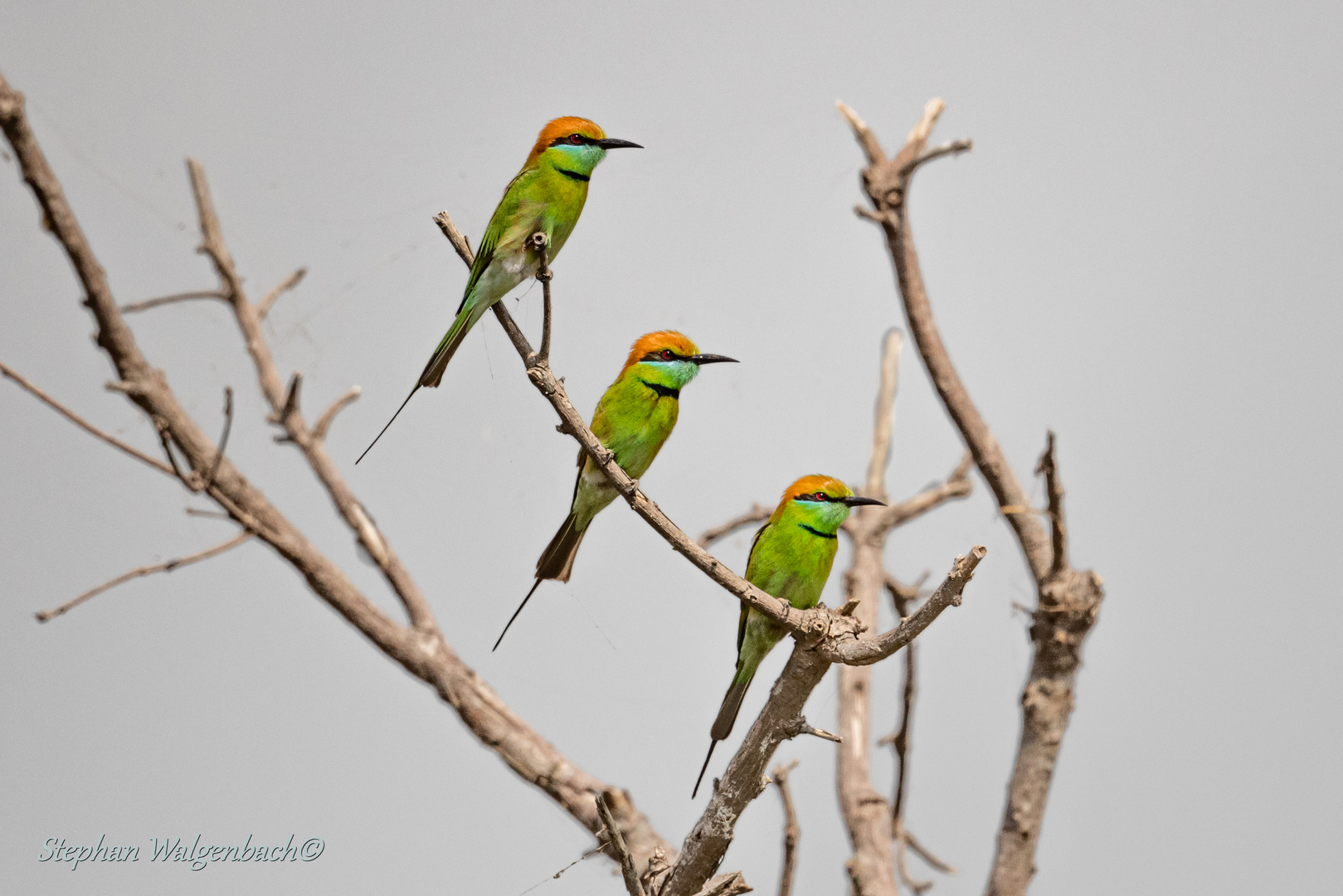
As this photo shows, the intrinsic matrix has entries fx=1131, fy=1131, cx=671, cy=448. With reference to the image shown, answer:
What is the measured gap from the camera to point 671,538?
8.48ft

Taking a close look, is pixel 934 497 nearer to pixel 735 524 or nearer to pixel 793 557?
pixel 735 524

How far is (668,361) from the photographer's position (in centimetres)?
302

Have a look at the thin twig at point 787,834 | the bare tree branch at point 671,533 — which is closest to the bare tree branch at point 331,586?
the thin twig at point 787,834

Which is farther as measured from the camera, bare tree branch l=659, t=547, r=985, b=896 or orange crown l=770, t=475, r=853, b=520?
orange crown l=770, t=475, r=853, b=520

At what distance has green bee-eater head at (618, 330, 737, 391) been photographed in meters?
3.02

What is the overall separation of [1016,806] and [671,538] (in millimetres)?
2524

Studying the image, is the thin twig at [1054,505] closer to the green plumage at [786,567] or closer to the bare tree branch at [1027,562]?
the bare tree branch at [1027,562]

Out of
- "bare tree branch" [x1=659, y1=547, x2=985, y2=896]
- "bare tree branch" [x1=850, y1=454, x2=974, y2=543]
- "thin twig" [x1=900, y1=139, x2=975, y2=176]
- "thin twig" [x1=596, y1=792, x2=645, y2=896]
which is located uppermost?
"thin twig" [x1=900, y1=139, x2=975, y2=176]

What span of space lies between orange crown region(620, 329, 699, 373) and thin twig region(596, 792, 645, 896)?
3.76 ft

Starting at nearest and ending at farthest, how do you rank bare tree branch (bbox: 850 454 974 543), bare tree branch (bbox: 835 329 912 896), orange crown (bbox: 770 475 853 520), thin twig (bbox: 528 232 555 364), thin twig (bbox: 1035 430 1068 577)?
thin twig (bbox: 528 232 555 364) < orange crown (bbox: 770 475 853 520) < thin twig (bbox: 1035 430 1068 577) < bare tree branch (bbox: 835 329 912 896) < bare tree branch (bbox: 850 454 974 543)

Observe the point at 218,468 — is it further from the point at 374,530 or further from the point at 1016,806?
the point at 1016,806

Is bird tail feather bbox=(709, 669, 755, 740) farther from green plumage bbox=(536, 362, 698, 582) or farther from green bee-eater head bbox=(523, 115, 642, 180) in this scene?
green bee-eater head bbox=(523, 115, 642, 180)

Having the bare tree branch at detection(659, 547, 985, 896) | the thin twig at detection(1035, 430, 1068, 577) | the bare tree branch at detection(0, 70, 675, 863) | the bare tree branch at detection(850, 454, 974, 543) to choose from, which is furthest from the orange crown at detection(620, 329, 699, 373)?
the bare tree branch at detection(850, 454, 974, 543)

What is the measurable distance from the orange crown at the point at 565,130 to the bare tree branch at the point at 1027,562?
6.08ft
